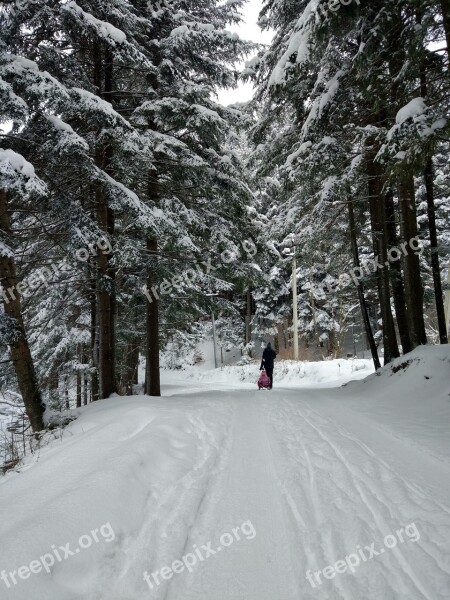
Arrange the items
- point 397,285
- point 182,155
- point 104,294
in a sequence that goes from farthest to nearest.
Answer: point 397,285, point 182,155, point 104,294

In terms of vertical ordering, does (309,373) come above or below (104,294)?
below

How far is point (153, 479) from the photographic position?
3674 mm

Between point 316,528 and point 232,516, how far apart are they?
68 cm

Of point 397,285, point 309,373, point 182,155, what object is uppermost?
point 182,155

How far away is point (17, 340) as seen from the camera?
24.0 feet

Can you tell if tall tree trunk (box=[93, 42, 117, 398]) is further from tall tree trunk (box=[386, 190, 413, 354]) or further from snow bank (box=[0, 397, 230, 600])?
tall tree trunk (box=[386, 190, 413, 354])

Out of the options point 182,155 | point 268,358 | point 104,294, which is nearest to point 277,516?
point 104,294

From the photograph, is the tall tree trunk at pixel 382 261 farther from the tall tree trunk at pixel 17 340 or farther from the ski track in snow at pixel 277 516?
the tall tree trunk at pixel 17 340

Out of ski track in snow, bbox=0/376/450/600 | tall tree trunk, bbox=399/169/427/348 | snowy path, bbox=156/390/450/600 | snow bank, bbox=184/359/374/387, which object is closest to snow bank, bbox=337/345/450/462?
ski track in snow, bbox=0/376/450/600

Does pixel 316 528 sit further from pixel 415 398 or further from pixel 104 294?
pixel 104 294

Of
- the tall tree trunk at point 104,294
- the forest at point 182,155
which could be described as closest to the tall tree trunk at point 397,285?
the forest at point 182,155

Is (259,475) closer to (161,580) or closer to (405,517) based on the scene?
(405,517)

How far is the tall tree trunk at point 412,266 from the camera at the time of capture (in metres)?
9.12

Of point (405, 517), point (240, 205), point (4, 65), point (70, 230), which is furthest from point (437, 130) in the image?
point (4, 65)
